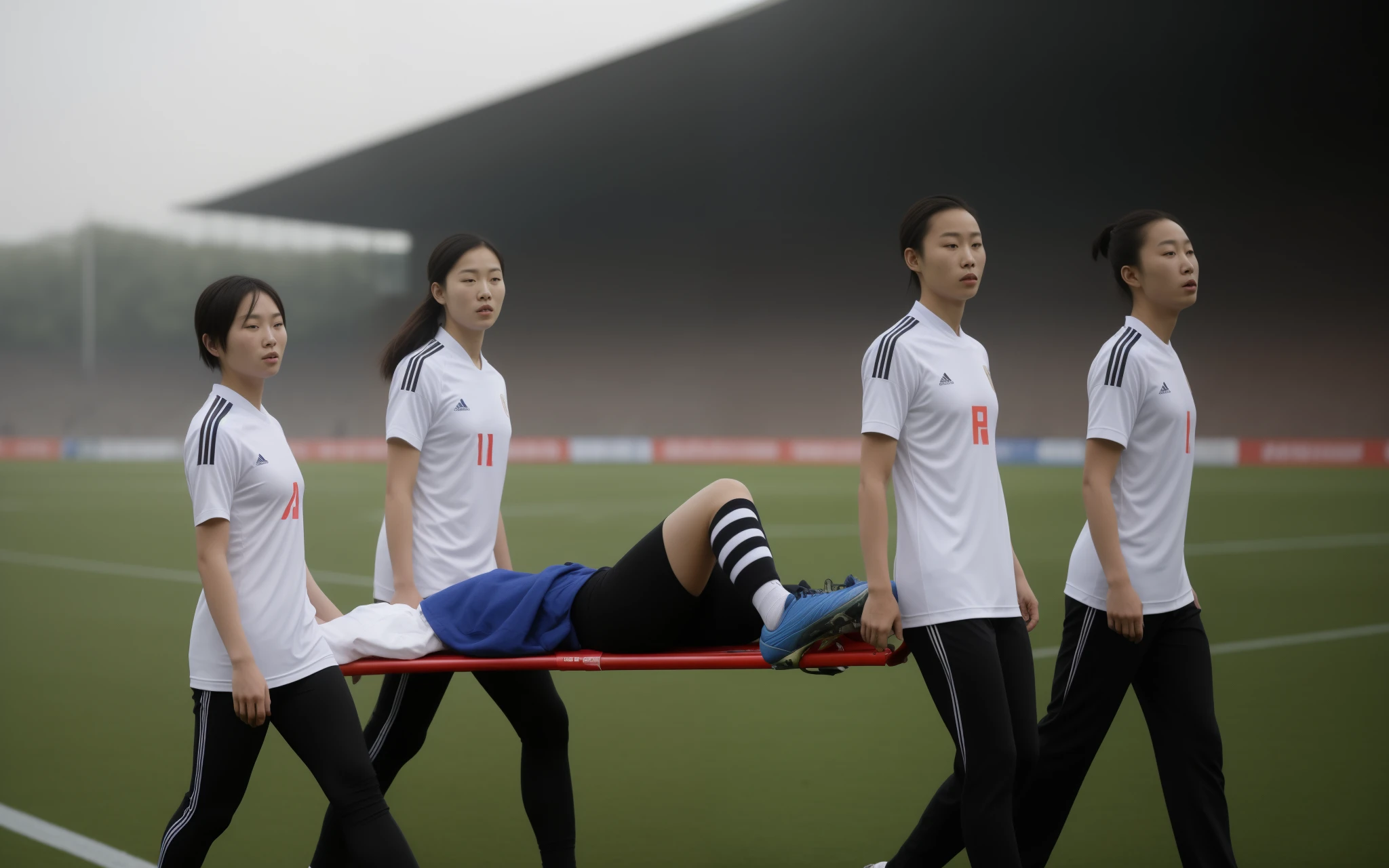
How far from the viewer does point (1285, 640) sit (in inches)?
289

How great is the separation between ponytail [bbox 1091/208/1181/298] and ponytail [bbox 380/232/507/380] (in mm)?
1685

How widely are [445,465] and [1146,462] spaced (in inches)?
72.4

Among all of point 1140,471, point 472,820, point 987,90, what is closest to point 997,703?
point 1140,471

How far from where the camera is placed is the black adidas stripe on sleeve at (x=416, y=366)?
3.39 metres

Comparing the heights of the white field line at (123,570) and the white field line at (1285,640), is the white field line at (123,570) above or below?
above

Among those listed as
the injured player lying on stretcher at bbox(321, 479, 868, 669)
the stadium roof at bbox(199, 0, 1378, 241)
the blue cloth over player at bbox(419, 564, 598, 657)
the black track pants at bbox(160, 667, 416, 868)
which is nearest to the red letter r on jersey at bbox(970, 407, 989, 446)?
the injured player lying on stretcher at bbox(321, 479, 868, 669)

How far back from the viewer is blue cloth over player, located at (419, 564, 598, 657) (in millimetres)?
3094

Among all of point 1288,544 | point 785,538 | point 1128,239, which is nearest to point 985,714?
point 1128,239

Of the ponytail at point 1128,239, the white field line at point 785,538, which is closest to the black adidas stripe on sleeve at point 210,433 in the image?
the ponytail at point 1128,239

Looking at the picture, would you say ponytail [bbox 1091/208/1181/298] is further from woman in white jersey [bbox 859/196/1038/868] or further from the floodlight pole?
the floodlight pole

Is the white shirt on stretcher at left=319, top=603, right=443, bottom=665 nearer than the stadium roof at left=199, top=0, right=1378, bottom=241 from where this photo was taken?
Yes

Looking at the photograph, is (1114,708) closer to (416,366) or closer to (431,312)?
(416,366)

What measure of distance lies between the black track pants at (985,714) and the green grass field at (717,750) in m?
1.12

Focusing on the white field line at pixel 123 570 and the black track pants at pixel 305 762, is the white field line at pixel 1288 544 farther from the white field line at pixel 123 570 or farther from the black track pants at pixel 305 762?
the black track pants at pixel 305 762
